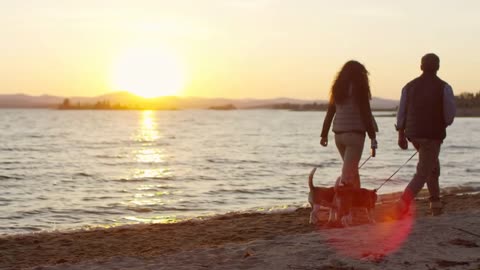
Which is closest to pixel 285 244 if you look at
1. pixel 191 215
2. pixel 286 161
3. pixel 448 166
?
pixel 191 215

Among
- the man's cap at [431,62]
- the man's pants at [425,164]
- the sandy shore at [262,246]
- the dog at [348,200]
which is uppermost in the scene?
the man's cap at [431,62]

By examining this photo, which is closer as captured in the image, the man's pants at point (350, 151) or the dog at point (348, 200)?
the man's pants at point (350, 151)

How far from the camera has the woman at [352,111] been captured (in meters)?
7.41

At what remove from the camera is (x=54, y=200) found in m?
14.2

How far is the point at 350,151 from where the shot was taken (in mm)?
7559

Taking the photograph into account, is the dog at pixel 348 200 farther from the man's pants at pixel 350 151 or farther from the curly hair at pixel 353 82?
the curly hair at pixel 353 82

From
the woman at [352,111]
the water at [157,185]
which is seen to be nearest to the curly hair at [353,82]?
the woman at [352,111]

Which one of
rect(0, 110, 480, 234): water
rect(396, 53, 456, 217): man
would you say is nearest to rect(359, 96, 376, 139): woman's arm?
rect(396, 53, 456, 217): man

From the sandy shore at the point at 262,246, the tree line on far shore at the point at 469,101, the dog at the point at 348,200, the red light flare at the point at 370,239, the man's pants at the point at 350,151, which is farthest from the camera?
the tree line on far shore at the point at 469,101

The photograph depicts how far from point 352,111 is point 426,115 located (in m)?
0.95

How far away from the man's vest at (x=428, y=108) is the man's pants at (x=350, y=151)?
29.1 inches

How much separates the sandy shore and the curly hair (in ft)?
4.86

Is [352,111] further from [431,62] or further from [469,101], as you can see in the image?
[469,101]

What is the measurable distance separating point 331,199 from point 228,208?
210 inches
